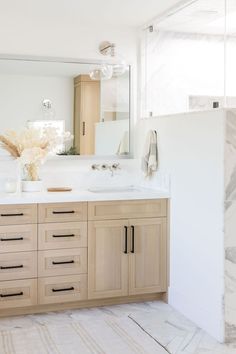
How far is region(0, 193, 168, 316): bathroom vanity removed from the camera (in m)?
3.81

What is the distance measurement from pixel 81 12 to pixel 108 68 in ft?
1.87

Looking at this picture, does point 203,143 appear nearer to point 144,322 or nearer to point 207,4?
point 207,4

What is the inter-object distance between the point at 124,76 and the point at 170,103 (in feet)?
1.58

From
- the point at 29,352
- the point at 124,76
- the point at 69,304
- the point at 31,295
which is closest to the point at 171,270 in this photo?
the point at 69,304

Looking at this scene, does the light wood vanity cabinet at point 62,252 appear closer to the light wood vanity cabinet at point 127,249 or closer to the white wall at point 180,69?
the light wood vanity cabinet at point 127,249

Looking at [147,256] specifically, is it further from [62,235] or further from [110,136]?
[110,136]

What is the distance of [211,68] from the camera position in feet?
15.7

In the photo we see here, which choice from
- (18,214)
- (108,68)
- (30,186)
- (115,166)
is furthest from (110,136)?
(18,214)

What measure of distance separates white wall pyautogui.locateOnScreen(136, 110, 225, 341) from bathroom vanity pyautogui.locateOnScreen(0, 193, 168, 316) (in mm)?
177

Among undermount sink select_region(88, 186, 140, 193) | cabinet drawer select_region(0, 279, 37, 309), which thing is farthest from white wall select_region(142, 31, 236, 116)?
cabinet drawer select_region(0, 279, 37, 309)

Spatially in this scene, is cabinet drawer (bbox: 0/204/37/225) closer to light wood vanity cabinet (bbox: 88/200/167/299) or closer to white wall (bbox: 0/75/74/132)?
light wood vanity cabinet (bbox: 88/200/167/299)

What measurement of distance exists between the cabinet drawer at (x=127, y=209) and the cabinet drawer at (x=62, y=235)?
135 mm

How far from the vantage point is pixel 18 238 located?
3.81 meters

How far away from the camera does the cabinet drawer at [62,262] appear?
388 cm
